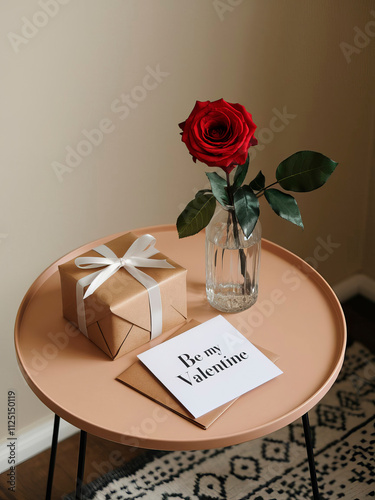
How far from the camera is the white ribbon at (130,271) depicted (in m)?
1.07

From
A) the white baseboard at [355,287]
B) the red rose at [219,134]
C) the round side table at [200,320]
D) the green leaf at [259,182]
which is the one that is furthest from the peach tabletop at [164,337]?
the white baseboard at [355,287]

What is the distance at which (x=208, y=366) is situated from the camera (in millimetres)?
1052

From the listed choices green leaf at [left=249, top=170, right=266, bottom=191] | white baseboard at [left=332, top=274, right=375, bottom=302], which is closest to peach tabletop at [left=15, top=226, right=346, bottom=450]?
green leaf at [left=249, top=170, right=266, bottom=191]

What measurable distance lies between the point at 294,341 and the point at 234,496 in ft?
1.97

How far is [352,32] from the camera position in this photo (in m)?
1.74

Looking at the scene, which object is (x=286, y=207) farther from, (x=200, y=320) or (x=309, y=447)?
(x=309, y=447)

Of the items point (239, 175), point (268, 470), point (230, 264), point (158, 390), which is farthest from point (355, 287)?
point (158, 390)

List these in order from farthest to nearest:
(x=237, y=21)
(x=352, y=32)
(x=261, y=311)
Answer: (x=352, y=32) < (x=237, y=21) < (x=261, y=311)

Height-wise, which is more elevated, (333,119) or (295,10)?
(295,10)

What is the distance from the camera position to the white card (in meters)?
1.00

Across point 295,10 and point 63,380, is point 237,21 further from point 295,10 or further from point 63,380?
point 63,380

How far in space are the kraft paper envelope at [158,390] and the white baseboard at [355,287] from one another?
3.74ft

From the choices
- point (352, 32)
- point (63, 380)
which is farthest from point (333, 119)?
point (63, 380)

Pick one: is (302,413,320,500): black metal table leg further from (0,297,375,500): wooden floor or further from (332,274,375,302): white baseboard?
(332,274,375,302): white baseboard
